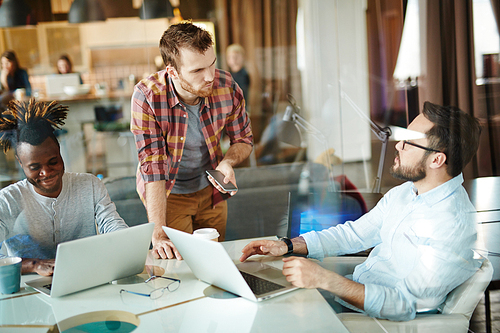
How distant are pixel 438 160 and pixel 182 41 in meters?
1.04

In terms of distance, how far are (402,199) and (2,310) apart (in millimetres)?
1164

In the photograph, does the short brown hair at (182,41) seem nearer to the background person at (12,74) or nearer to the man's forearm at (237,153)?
the man's forearm at (237,153)

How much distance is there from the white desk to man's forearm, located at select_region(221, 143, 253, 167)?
28.8 inches

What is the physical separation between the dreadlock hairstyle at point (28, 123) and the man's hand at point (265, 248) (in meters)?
0.88

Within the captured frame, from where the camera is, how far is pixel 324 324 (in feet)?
3.23

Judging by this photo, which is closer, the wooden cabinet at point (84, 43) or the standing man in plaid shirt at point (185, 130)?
the standing man in plaid shirt at point (185, 130)

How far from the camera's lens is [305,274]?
45.9 inches

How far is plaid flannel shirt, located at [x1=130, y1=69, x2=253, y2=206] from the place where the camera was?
1803 mm

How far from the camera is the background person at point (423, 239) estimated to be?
1199 mm

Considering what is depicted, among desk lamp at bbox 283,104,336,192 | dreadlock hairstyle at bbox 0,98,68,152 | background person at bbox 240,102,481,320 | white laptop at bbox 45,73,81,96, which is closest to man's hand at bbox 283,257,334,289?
background person at bbox 240,102,481,320

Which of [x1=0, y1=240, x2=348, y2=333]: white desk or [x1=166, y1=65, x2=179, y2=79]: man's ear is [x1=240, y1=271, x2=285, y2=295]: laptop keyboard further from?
[x1=166, y1=65, x2=179, y2=79]: man's ear

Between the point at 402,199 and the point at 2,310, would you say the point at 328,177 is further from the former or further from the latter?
the point at 2,310

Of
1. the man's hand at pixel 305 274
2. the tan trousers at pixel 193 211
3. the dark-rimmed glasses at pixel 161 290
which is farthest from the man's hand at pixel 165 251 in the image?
the tan trousers at pixel 193 211

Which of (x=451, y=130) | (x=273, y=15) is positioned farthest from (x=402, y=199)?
(x=273, y=15)
